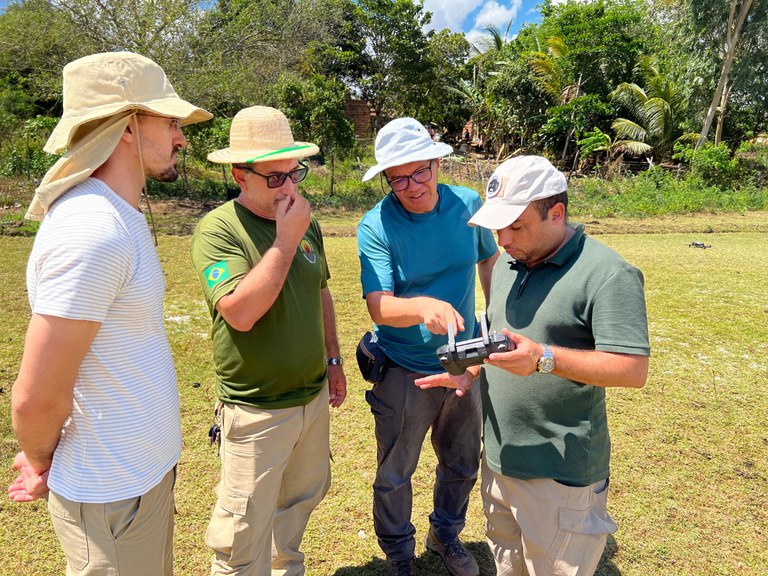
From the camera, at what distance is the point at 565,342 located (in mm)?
2062

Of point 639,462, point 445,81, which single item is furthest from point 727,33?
point 639,462

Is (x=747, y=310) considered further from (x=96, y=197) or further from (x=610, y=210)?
(x=610, y=210)

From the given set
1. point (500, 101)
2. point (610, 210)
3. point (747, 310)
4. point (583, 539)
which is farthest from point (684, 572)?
point (500, 101)

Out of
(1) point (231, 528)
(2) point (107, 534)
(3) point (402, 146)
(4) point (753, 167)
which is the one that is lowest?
(1) point (231, 528)

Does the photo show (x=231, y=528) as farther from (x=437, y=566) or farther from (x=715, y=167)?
(x=715, y=167)

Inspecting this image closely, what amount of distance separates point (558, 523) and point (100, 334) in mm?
1678

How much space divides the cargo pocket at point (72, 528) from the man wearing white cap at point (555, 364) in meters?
1.33

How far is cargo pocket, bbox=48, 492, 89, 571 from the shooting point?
1.69m

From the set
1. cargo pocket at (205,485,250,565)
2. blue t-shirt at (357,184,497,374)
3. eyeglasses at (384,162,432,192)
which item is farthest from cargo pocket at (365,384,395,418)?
eyeglasses at (384,162,432,192)

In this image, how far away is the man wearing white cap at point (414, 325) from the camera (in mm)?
2707

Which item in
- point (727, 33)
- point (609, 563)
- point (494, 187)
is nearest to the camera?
point (494, 187)

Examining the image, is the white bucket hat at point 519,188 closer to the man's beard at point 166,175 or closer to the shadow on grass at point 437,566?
the man's beard at point 166,175

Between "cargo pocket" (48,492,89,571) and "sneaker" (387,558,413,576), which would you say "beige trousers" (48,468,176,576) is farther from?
"sneaker" (387,558,413,576)

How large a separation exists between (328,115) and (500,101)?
38.4 feet
